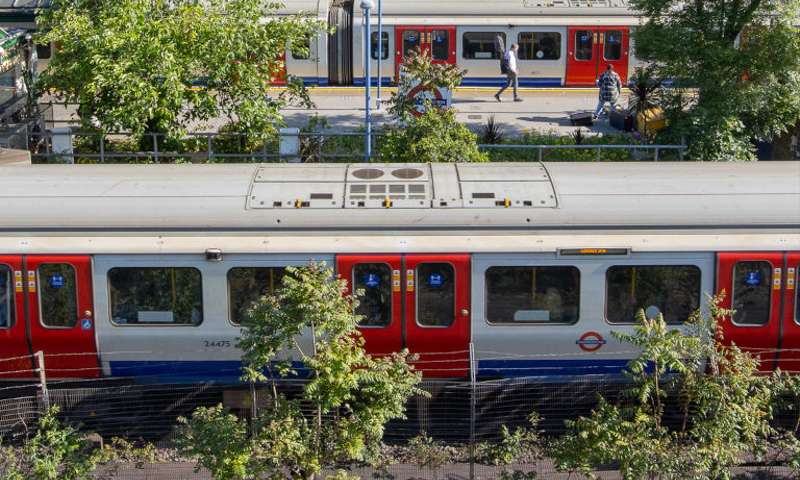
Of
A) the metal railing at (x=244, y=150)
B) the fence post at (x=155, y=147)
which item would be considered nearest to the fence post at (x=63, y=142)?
the metal railing at (x=244, y=150)

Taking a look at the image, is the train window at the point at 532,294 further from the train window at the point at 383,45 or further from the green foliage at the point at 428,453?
the train window at the point at 383,45

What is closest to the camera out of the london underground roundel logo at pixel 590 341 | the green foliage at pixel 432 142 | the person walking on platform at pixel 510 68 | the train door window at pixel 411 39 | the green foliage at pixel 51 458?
the green foliage at pixel 51 458

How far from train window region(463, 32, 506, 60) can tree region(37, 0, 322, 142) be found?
1178cm

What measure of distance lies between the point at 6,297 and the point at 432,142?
6871 mm

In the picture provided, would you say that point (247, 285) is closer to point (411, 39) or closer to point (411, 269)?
point (411, 269)

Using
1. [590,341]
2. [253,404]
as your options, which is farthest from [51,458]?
[590,341]

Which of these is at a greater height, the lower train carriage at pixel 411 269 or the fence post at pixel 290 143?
the fence post at pixel 290 143

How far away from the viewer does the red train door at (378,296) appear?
1363cm

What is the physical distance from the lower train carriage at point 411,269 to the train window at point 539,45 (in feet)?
61.6

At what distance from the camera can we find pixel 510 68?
3077cm

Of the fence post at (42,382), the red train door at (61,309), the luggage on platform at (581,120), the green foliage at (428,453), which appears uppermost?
the luggage on platform at (581,120)

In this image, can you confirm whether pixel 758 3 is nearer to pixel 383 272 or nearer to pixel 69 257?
pixel 383 272

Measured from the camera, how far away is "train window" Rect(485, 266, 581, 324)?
13.7 metres

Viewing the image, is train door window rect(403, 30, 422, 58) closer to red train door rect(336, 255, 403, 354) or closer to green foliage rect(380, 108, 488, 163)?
green foliage rect(380, 108, 488, 163)
